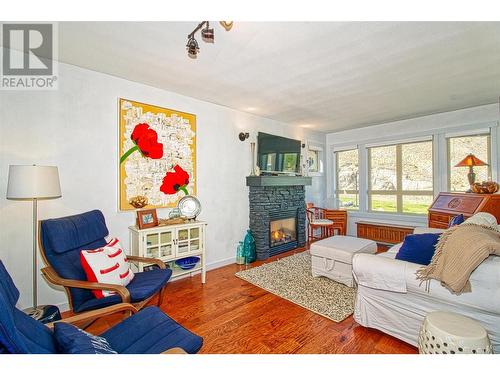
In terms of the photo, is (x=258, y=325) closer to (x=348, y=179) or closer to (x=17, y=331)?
(x=17, y=331)

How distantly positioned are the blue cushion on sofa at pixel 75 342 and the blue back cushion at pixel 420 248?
2.06 meters

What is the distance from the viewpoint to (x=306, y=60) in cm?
229

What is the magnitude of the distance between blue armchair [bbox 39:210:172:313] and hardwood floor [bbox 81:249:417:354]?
0.45 m

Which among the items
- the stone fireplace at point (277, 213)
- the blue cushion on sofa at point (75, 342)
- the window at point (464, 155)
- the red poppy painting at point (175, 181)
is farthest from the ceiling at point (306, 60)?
the blue cushion on sofa at point (75, 342)

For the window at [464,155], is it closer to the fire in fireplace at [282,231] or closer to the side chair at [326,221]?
the side chair at [326,221]

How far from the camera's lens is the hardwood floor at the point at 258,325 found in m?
1.76

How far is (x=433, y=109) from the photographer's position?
3.92 meters

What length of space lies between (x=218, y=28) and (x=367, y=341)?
107 inches

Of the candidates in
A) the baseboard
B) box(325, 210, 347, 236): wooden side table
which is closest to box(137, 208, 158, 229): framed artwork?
the baseboard

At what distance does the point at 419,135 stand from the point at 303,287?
374 centimetres
